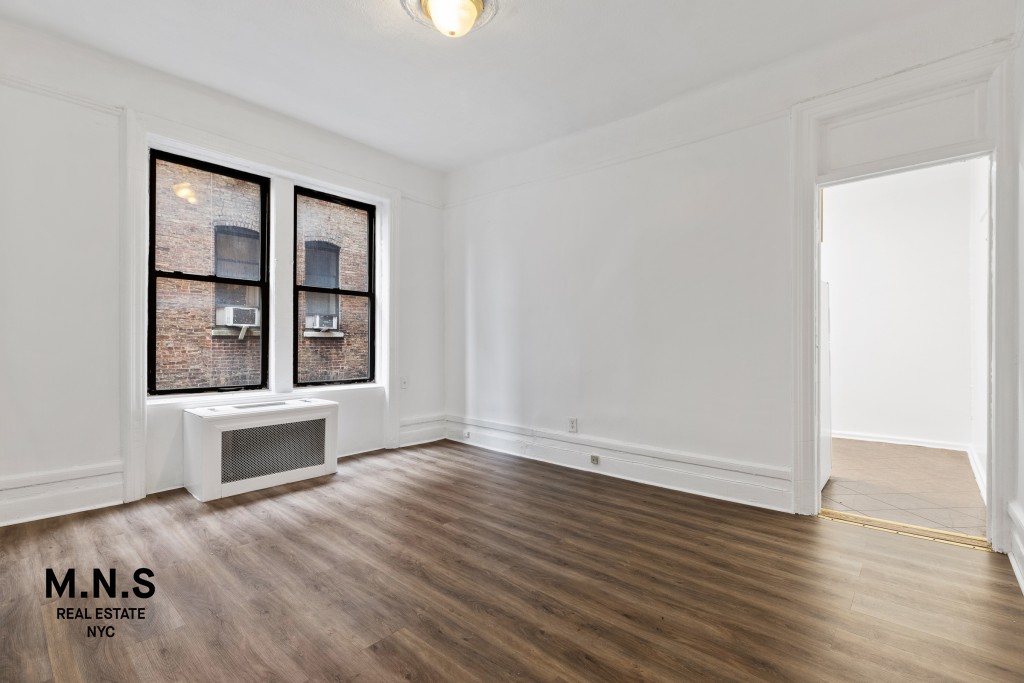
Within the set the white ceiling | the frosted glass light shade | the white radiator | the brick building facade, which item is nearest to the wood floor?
the white radiator

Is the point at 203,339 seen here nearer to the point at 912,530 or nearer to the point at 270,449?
the point at 270,449

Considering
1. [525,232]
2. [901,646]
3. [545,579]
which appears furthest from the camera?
[525,232]

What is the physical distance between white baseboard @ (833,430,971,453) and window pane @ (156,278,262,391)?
646cm

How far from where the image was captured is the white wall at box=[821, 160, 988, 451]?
510 cm

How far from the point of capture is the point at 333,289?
4789mm

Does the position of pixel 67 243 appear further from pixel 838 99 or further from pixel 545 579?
pixel 838 99

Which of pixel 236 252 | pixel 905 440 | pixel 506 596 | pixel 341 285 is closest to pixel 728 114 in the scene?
pixel 506 596

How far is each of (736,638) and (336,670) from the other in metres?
1.48

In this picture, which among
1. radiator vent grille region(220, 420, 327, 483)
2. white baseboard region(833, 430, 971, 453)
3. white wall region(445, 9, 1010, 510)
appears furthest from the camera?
white baseboard region(833, 430, 971, 453)

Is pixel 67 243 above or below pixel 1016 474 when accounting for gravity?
above

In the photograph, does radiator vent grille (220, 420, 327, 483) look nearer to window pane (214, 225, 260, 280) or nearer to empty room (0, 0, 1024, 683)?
empty room (0, 0, 1024, 683)

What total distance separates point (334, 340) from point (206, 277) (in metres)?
1.27

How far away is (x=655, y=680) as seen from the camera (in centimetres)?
161

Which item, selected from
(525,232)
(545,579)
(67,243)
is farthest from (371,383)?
(545,579)
